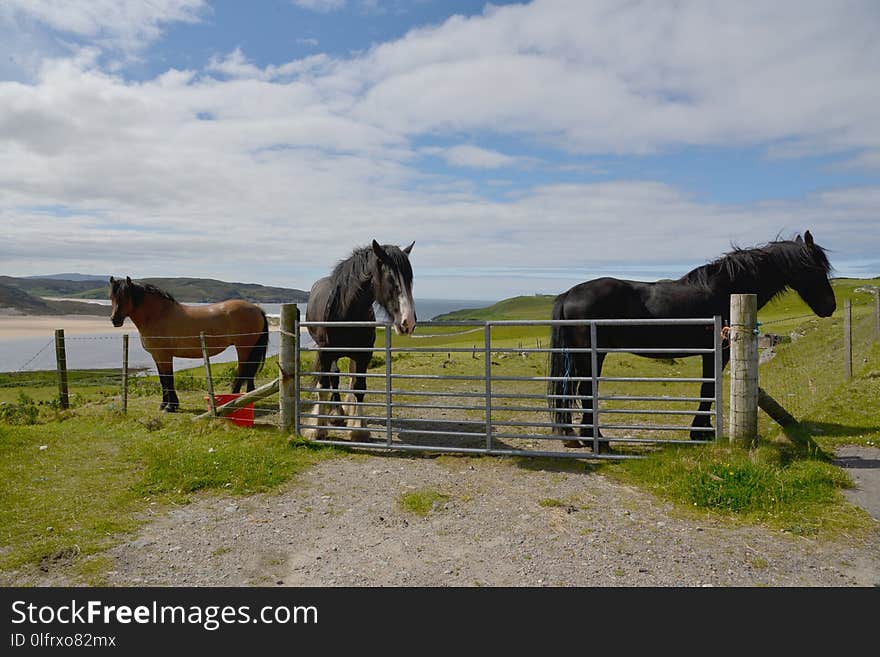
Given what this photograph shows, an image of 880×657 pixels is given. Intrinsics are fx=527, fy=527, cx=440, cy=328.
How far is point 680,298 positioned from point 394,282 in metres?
3.61

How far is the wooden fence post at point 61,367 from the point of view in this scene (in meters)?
9.80

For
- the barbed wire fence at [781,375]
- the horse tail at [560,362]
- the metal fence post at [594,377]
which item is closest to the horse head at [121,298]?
the barbed wire fence at [781,375]

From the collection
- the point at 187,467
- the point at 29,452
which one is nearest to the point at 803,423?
the point at 187,467

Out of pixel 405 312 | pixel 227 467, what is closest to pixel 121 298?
pixel 227 467

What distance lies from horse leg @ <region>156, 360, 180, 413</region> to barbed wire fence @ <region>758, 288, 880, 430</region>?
9204mm

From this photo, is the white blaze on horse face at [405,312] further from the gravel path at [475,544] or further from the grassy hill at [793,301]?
the grassy hill at [793,301]

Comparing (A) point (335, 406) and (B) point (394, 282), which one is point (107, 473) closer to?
(A) point (335, 406)

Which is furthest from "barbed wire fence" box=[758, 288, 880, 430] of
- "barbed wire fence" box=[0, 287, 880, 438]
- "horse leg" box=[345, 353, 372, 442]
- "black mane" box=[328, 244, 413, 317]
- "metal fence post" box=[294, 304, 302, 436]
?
"metal fence post" box=[294, 304, 302, 436]

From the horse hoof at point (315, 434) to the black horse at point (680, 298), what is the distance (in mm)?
3037

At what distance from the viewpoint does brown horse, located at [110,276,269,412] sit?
9477mm

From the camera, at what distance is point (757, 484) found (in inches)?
182
